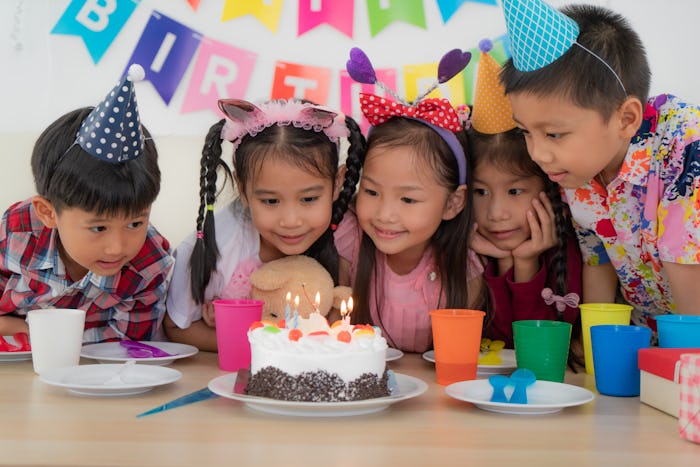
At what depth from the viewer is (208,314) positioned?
1.68m

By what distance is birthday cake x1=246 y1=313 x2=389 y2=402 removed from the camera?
3.40 ft

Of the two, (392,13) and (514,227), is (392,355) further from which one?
(392,13)

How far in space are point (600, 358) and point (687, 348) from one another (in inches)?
5.0

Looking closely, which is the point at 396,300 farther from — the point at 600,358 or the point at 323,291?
the point at 600,358

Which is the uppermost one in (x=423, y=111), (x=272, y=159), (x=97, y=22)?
(x=97, y=22)

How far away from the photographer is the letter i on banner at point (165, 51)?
2826 mm

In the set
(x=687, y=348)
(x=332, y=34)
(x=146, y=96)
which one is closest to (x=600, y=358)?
(x=687, y=348)

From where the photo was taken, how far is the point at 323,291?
1.64 metres

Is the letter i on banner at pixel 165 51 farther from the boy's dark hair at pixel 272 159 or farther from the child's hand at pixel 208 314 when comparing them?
the child's hand at pixel 208 314

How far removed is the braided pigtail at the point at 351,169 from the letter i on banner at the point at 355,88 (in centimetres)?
92

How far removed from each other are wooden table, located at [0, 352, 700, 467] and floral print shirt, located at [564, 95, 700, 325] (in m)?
0.51

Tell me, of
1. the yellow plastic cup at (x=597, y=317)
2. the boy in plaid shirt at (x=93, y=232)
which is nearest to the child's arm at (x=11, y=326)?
the boy in plaid shirt at (x=93, y=232)

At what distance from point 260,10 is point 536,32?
5.14 feet

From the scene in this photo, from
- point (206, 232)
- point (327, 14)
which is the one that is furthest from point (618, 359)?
point (327, 14)
